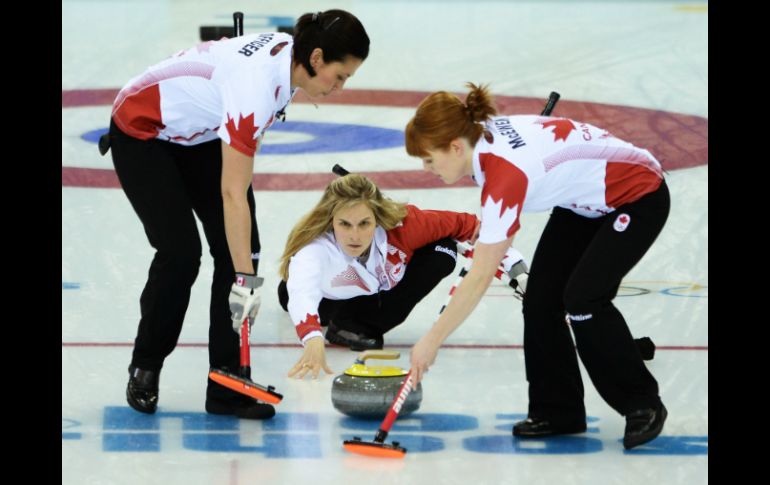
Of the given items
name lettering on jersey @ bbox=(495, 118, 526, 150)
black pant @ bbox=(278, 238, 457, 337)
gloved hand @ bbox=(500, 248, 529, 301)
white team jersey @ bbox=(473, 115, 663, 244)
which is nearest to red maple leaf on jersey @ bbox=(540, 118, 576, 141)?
white team jersey @ bbox=(473, 115, 663, 244)

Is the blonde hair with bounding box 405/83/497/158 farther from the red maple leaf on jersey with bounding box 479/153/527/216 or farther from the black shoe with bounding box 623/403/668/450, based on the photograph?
the black shoe with bounding box 623/403/668/450

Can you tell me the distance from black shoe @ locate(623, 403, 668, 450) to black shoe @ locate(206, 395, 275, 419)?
116 cm

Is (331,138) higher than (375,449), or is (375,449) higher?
(375,449)

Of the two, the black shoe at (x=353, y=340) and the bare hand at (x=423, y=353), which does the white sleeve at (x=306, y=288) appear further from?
the bare hand at (x=423, y=353)

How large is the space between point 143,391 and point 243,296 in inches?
21.7

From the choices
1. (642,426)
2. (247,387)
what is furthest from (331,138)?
(642,426)

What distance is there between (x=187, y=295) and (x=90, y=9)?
11.8 metres

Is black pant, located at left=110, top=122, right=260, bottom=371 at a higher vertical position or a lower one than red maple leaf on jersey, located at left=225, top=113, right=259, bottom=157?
lower

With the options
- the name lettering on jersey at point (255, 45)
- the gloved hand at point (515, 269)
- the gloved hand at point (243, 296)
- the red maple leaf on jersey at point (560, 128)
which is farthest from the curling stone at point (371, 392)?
the name lettering on jersey at point (255, 45)

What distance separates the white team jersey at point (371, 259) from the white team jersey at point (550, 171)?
3.46 ft

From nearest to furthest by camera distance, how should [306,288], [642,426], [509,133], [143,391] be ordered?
[509,133] → [642,426] → [143,391] → [306,288]

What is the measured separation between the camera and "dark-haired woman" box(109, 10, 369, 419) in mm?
4055

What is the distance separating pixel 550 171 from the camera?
3.91 meters

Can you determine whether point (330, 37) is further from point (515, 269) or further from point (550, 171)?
point (515, 269)
